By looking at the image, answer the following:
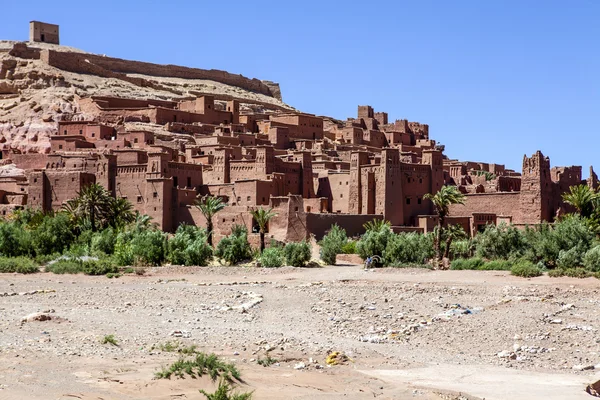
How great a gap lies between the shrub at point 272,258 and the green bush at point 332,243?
1.75 m

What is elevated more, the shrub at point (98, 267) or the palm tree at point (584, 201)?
the palm tree at point (584, 201)

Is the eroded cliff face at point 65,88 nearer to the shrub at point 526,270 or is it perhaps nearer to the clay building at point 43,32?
the clay building at point 43,32

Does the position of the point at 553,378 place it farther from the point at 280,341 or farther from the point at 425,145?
the point at 425,145

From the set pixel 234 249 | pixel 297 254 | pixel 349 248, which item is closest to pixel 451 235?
pixel 349 248

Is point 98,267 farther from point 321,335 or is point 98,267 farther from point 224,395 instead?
point 224,395

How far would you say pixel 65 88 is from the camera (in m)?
68.6

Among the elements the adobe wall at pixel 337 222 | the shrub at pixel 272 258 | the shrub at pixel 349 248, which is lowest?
the shrub at pixel 272 258

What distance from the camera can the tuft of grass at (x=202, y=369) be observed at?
1545cm

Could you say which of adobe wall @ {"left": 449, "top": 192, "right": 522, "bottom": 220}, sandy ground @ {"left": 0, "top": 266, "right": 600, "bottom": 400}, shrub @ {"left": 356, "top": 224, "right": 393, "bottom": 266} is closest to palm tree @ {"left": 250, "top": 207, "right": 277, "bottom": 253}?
shrub @ {"left": 356, "top": 224, "right": 393, "bottom": 266}

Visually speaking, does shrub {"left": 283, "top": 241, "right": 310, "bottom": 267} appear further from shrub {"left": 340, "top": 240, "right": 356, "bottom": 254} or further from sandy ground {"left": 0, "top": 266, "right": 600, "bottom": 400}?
sandy ground {"left": 0, "top": 266, "right": 600, "bottom": 400}

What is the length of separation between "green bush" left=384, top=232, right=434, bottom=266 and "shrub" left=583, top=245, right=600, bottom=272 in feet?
22.2

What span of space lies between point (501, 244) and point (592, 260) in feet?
16.5

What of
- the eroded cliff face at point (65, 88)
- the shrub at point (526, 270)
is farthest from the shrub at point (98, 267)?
the eroded cliff face at point (65, 88)

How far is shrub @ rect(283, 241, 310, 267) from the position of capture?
118 feet
